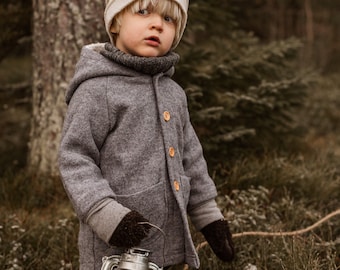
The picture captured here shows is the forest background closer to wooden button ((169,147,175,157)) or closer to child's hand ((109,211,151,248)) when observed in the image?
wooden button ((169,147,175,157))

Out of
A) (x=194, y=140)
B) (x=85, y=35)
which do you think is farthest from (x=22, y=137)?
(x=194, y=140)

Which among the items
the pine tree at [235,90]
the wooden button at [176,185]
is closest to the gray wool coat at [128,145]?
the wooden button at [176,185]

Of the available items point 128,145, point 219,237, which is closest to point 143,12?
point 128,145

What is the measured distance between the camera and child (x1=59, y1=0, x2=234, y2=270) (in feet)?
8.36

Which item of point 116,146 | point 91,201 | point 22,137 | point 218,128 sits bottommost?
point 22,137

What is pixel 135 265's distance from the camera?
2.32 metres

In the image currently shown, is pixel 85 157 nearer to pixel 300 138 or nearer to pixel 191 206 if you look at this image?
pixel 191 206

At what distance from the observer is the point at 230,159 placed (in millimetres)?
5062

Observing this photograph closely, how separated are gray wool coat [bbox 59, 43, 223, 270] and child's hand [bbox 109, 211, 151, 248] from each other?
0.46 ft

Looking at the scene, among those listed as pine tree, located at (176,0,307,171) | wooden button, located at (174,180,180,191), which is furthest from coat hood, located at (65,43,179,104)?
pine tree, located at (176,0,307,171)

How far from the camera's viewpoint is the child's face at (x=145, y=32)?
8.64 ft

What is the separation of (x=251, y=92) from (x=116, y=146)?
2.76 metres

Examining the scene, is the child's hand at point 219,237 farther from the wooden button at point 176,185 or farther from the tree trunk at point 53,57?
the tree trunk at point 53,57

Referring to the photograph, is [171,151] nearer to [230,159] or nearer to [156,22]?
[156,22]
